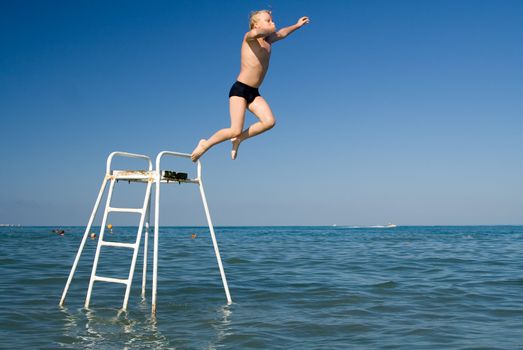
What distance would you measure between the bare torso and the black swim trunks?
47 mm

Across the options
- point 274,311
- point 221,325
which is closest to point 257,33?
point 221,325

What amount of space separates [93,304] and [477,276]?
836 cm

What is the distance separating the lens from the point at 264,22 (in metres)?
6.18

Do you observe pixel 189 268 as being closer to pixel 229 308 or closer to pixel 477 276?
pixel 229 308

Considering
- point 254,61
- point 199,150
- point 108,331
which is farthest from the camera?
point 199,150

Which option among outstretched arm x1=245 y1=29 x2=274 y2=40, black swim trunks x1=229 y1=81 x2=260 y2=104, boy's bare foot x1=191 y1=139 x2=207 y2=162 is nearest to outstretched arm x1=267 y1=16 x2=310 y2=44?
outstretched arm x1=245 y1=29 x2=274 y2=40

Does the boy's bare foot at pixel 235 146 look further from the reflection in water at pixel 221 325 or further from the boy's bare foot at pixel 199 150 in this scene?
the reflection in water at pixel 221 325

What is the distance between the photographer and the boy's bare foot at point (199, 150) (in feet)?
22.5

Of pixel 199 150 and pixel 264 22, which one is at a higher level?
pixel 264 22

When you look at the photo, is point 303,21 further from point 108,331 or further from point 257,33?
point 108,331

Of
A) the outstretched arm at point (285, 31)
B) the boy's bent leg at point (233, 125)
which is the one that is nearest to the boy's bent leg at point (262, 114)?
the boy's bent leg at point (233, 125)

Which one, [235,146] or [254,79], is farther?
[235,146]

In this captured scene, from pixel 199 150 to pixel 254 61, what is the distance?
4.78 feet

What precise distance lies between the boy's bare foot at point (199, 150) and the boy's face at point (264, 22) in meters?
1.70
